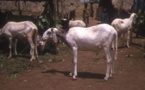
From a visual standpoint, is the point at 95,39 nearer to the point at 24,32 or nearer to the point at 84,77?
the point at 84,77

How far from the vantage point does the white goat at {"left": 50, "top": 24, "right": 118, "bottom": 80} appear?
9359 millimetres

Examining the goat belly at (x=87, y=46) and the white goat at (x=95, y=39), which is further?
the goat belly at (x=87, y=46)

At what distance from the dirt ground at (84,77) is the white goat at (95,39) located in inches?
16.5

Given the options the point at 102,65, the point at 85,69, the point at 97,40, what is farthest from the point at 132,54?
the point at 97,40

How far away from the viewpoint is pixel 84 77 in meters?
9.88

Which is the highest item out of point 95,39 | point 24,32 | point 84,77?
point 95,39

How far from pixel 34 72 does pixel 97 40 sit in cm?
288

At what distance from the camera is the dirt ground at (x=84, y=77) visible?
355 inches

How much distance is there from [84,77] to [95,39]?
4.60 ft

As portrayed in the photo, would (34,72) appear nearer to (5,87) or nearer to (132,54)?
(5,87)

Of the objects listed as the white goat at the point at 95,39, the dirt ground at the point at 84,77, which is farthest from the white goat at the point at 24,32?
the white goat at the point at 95,39

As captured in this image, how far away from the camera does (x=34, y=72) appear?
10.8 meters

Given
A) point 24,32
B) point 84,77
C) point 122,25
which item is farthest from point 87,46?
point 122,25

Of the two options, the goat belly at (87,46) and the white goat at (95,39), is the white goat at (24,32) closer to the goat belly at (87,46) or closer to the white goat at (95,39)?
the white goat at (95,39)
